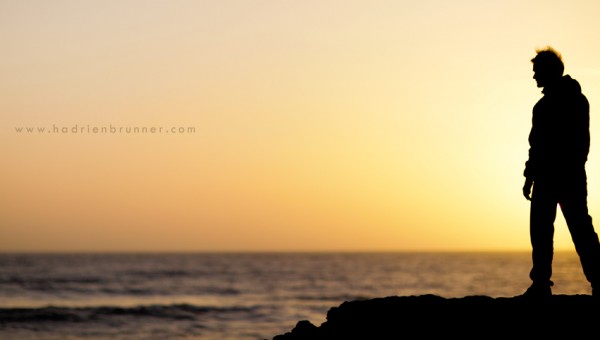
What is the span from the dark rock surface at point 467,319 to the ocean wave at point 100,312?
1993 cm

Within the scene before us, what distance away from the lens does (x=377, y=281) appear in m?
55.5

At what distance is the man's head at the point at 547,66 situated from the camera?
7922 mm

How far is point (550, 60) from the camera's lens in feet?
26.0

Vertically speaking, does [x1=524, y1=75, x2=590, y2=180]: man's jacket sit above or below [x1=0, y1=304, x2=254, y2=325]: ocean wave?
above

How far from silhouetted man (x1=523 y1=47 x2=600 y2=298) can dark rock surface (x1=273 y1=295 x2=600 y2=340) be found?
0.35m

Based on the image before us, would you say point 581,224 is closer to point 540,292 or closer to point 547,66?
point 540,292

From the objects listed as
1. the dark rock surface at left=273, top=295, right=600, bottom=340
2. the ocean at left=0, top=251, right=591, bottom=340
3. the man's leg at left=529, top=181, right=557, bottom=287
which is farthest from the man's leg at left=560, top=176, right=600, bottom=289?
the ocean at left=0, top=251, right=591, bottom=340

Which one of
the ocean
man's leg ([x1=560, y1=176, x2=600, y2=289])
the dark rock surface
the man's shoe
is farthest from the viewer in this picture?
the ocean

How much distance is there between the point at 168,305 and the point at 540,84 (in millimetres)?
27138

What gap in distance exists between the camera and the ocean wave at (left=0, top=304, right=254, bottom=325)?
1101 inches

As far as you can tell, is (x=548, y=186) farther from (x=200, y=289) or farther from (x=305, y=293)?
(x=200, y=289)

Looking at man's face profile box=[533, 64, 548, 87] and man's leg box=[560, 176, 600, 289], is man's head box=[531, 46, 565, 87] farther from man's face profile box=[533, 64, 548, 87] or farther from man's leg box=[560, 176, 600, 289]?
Result: man's leg box=[560, 176, 600, 289]

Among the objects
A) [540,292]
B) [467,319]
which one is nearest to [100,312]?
[467,319]

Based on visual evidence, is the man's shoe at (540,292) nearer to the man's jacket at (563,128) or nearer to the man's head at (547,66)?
the man's jacket at (563,128)
